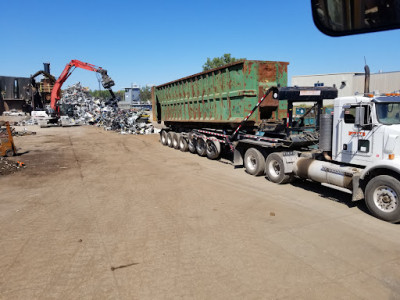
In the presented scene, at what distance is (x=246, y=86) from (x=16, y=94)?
4887 cm

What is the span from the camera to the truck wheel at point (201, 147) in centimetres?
1257

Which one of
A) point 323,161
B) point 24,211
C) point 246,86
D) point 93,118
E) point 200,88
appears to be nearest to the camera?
point 24,211

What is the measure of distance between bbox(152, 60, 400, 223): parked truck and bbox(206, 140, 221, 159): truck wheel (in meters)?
0.04

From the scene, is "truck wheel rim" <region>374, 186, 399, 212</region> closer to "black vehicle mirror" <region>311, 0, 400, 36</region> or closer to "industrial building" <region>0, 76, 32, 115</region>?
"black vehicle mirror" <region>311, 0, 400, 36</region>

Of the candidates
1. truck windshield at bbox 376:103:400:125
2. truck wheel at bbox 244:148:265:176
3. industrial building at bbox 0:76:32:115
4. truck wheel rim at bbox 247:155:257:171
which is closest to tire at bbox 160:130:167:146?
truck wheel at bbox 244:148:265:176

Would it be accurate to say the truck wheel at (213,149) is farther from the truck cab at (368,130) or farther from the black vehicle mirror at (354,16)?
the black vehicle mirror at (354,16)

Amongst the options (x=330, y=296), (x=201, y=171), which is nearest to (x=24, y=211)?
(x=201, y=171)

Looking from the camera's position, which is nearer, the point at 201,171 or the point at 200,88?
the point at 201,171

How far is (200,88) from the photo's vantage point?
12.3 m

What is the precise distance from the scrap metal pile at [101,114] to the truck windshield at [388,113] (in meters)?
20.2

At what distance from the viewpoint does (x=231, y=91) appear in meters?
10.2

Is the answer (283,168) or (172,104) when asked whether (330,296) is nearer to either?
(283,168)

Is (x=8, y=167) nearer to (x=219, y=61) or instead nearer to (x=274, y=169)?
(x=274, y=169)

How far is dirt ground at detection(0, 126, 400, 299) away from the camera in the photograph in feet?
11.5
